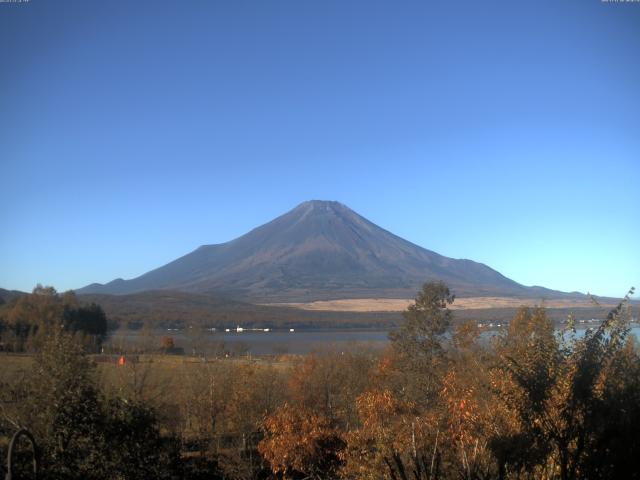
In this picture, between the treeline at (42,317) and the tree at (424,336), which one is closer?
the tree at (424,336)

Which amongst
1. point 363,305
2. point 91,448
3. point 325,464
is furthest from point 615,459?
point 363,305

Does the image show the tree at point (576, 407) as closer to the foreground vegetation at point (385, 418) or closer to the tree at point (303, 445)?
the foreground vegetation at point (385, 418)

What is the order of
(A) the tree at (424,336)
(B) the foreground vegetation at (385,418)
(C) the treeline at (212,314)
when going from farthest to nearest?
(C) the treeline at (212,314) < (A) the tree at (424,336) < (B) the foreground vegetation at (385,418)

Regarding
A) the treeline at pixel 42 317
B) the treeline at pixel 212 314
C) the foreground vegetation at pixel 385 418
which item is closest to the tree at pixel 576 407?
the foreground vegetation at pixel 385 418

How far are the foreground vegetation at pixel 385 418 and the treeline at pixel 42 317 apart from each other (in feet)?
93.5

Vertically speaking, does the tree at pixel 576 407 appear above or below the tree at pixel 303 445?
above

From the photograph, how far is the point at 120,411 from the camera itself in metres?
13.7

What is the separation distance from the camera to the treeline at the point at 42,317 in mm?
54078

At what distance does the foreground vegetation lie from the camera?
26.0 ft

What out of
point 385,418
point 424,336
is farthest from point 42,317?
point 385,418

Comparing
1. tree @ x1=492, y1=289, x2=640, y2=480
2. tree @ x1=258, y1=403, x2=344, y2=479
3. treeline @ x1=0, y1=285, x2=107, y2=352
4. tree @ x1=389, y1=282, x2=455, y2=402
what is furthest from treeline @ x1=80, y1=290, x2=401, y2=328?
tree @ x1=492, y1=289, x2=640, y2=480

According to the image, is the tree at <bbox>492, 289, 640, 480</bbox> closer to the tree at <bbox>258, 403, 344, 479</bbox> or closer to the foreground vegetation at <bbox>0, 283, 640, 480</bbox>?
the foreground vegetation at <bbox>0, 283, 640, 480</bbox>

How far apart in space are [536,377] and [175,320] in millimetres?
120655

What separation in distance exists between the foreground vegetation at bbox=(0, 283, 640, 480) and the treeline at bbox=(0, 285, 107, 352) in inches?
1122
